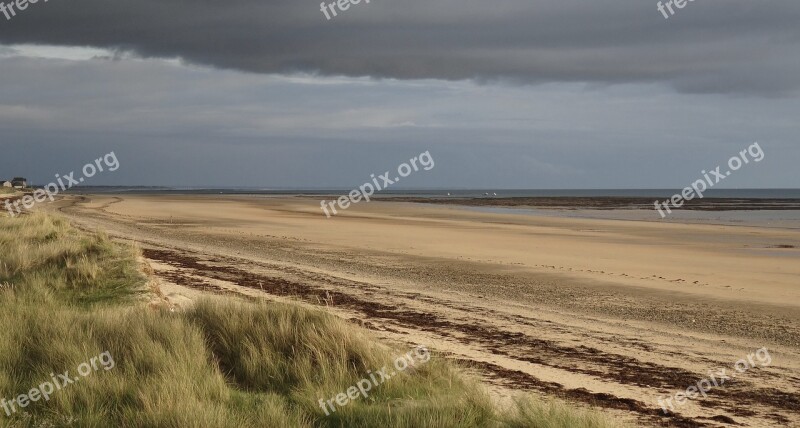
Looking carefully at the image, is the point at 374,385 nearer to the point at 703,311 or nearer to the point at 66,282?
the point at 66,282

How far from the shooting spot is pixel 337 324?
8.26m

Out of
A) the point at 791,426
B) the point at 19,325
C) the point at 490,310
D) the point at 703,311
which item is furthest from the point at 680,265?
the point at 19,325
